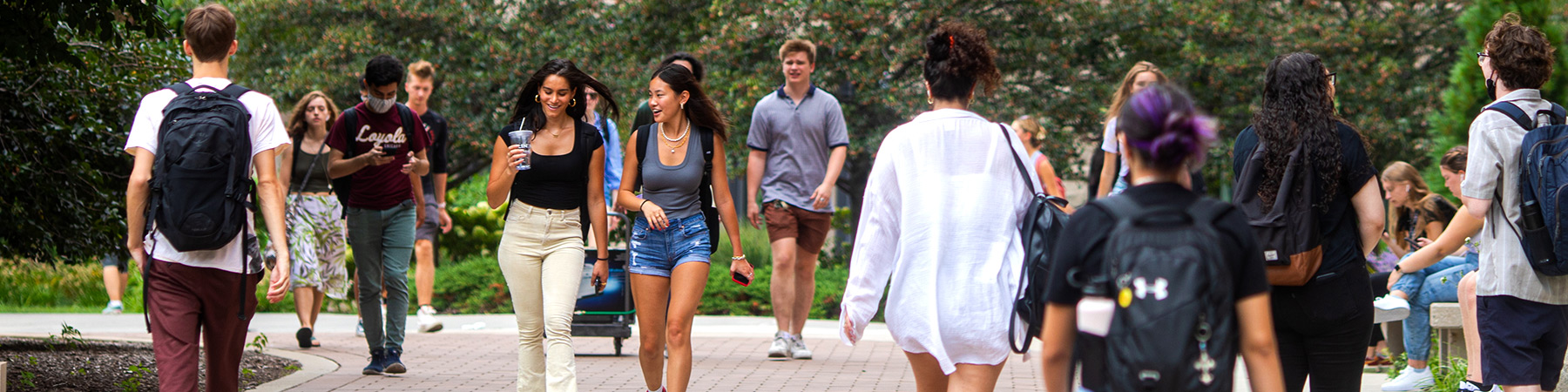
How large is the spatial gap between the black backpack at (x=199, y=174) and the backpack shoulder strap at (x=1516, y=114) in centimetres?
434

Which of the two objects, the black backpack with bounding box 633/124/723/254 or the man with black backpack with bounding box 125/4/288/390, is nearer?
the man with black backpack with bounding box 125/4/288/390

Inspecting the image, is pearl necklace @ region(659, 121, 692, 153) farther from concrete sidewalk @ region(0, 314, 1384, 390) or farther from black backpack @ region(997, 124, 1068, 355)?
black backpack @ region(997, 124, 1068, 355)

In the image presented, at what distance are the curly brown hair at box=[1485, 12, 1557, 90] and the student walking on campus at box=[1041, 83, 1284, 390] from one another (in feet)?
8.12

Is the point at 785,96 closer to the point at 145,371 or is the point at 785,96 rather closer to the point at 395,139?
the point at 395,139

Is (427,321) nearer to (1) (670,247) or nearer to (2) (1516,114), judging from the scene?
(1) (670,247)

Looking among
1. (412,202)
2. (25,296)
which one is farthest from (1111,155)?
(25,296)

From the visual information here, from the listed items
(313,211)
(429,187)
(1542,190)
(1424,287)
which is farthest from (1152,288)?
(429,187)

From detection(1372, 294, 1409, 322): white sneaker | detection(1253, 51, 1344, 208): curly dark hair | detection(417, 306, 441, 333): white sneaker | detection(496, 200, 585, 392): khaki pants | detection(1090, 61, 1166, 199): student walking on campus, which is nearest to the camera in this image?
detection(1253, 51, 1344, 208): curly dark hair

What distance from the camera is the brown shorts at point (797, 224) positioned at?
818cm

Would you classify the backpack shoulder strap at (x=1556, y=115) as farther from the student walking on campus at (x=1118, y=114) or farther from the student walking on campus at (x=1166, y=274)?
the student walking on campus at (x=1166, y=274)

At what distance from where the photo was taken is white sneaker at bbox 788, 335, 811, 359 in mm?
8484

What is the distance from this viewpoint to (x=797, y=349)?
8562 mm

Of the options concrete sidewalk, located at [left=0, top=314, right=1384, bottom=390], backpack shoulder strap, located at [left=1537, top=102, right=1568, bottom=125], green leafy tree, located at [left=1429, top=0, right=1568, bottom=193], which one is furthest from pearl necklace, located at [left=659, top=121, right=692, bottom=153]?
green leafy tree, located at [left=1429, top=0, right=1568, bottom=193]

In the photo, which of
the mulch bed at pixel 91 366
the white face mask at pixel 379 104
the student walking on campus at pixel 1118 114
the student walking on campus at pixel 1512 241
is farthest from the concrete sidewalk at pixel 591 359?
the student walking on campus at pixel 1512 241
